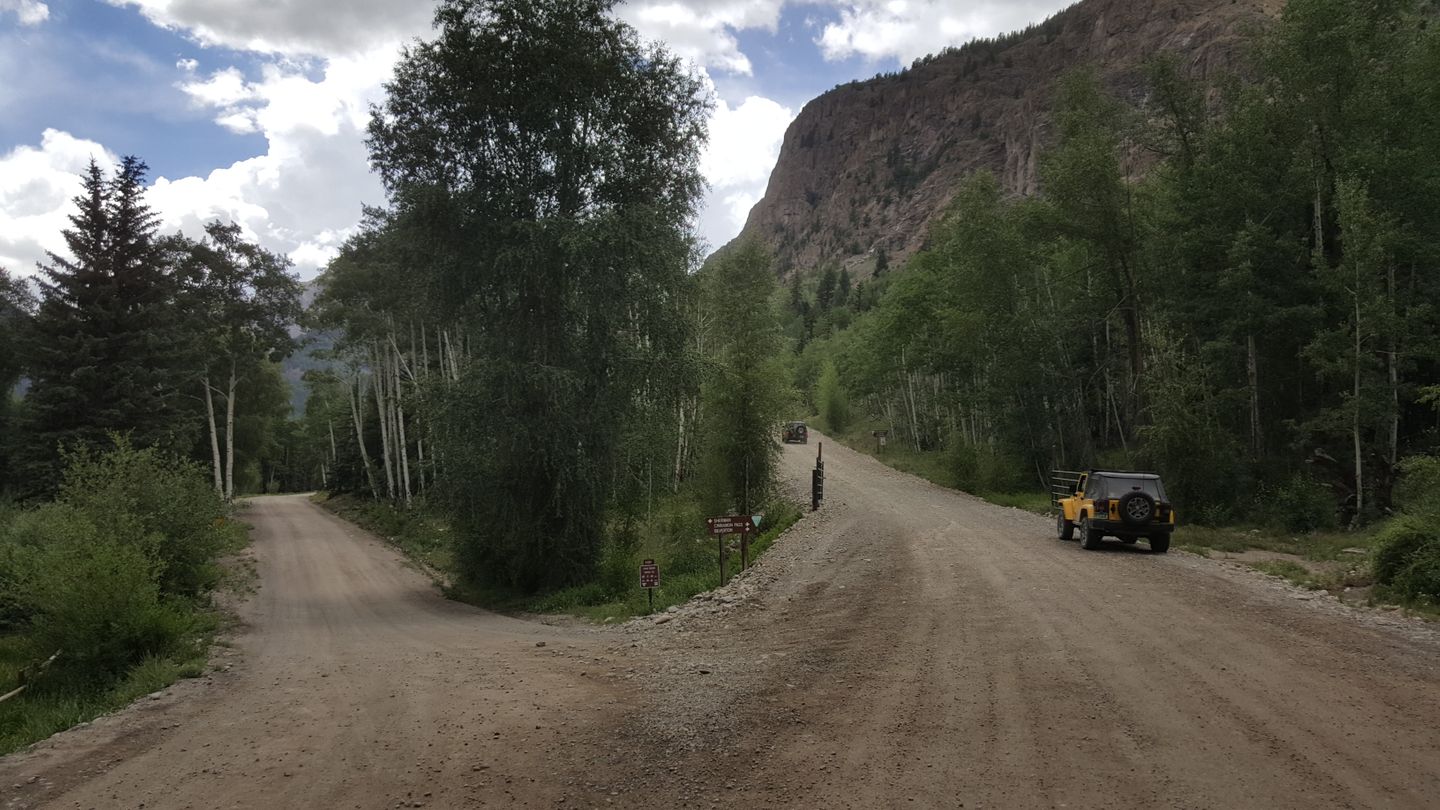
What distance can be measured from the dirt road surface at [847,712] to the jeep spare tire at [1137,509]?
245cm

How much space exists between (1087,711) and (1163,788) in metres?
1.41

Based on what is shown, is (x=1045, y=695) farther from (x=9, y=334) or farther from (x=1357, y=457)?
(x=9, y=334)

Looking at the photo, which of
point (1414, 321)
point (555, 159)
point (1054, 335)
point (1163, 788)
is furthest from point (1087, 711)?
point (1054, 335)

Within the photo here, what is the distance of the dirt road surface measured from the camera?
17.6 ft

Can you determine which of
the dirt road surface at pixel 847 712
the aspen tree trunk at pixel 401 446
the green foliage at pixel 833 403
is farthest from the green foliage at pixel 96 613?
the green foliage at pixel 833 403

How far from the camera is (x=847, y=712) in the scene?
676 cm

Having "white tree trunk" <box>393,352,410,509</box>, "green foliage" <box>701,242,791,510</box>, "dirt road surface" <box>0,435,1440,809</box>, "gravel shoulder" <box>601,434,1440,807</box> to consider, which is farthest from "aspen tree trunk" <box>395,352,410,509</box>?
"gravel shoulder" <box>601,434,1440,807</box>

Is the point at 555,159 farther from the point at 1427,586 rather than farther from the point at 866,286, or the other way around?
the point at 866,286

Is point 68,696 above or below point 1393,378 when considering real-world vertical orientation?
below

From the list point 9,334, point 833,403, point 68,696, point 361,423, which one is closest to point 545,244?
point 68,696

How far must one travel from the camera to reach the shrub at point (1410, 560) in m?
10.5

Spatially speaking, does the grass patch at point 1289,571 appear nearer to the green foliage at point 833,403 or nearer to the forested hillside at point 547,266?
the forested hillside at point 547,266

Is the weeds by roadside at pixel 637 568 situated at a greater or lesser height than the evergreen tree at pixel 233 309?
lesser

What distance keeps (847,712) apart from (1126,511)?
444 inches
